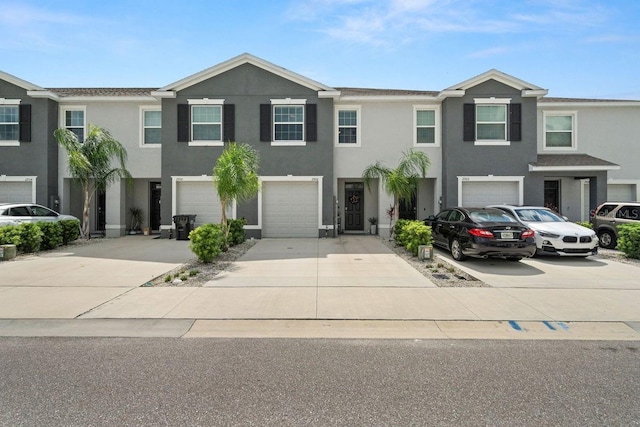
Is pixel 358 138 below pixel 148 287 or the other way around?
the other way around

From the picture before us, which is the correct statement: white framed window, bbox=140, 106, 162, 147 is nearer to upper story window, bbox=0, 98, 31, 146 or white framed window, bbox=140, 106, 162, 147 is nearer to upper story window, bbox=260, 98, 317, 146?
upper story window, bbox=0, 98, 31, 146

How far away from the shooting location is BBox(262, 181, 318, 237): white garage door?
1728 cm

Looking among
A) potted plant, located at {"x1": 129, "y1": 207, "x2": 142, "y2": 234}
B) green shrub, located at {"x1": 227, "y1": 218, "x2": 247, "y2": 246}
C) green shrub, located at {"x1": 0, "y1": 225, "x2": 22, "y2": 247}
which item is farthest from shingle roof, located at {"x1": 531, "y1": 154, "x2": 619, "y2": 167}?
green shrub, located at {"x1": 0, "y1": 225, "x2": 22, "y2": 247}

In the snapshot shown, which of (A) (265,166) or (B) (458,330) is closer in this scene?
(B) (458,330)

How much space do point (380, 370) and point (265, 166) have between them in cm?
1340

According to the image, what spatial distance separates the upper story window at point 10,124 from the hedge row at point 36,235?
5952mm

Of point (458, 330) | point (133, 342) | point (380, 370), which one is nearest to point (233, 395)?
point (380, 370)

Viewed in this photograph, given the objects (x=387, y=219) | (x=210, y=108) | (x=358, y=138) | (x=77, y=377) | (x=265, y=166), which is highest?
(x=210, y=108)

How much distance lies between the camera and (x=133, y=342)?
5.33 m

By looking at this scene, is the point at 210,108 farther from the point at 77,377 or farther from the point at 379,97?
the point at 77,377

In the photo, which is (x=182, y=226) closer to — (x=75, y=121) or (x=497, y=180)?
(x=75, y=121)

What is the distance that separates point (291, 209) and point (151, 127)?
7.22 metres

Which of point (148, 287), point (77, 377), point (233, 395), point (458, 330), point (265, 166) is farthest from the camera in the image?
point (265, 166)

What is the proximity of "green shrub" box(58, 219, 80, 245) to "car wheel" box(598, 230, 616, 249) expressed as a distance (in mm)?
19217
